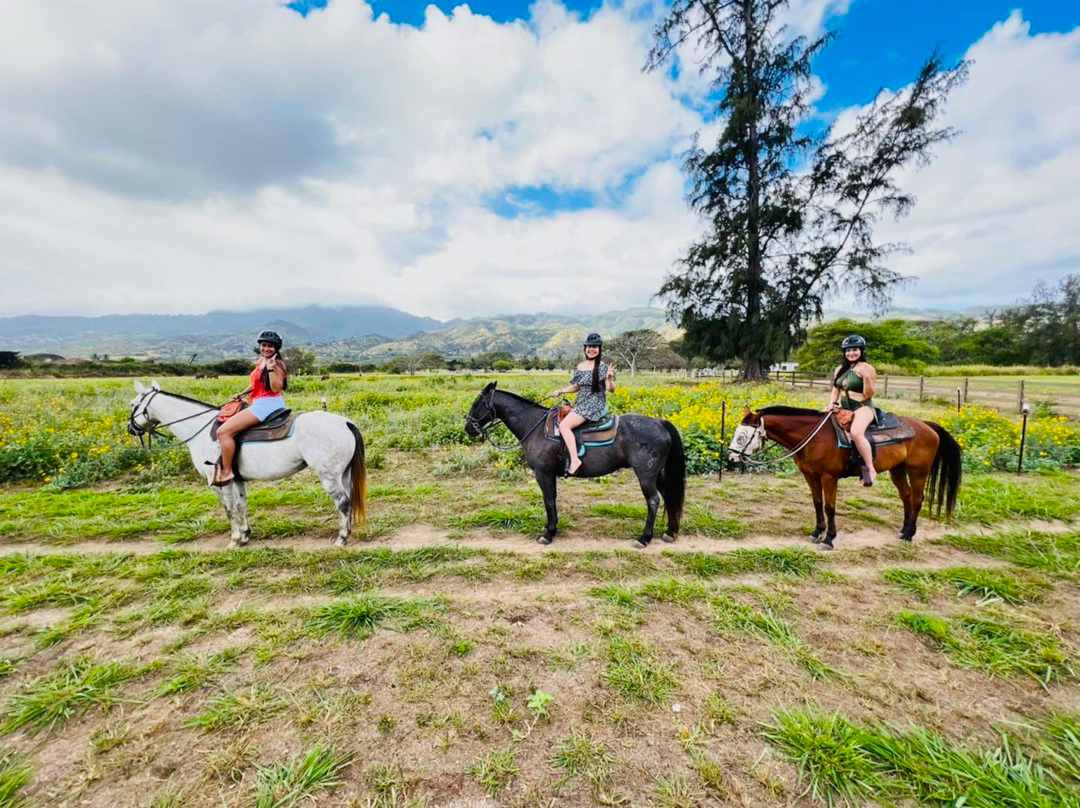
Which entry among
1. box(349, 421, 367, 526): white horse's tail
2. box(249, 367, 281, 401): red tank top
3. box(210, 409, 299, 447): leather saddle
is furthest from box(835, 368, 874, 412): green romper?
box(249, 367, 281, 401): red tank top

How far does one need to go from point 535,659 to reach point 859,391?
5234 millimetres

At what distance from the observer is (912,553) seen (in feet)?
16.6

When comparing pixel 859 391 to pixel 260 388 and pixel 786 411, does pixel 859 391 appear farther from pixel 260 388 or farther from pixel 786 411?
pixel 260 388

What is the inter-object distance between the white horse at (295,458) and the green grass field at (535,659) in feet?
1.48

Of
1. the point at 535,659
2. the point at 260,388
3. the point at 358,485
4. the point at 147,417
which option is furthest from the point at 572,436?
the point at 147,417

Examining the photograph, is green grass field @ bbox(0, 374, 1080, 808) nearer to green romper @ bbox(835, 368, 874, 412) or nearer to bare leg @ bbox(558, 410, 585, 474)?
bare leg @ bbox(558, 410, 585, 474)

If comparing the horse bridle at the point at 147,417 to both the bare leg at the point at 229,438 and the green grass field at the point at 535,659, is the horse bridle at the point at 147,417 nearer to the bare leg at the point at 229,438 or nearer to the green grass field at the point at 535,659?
the bare leg at the point at 229,438

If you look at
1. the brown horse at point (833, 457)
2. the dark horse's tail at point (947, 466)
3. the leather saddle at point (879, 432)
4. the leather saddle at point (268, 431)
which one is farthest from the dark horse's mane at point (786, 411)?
the leather saddle at point (268, 431)

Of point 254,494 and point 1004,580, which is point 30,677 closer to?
point 254,494

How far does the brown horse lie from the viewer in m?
5.29

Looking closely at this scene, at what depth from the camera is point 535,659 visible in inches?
129

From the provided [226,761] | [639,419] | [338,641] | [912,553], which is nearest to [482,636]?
[338,641]

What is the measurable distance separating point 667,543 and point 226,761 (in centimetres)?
476

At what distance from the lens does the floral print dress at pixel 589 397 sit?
5.30 m
